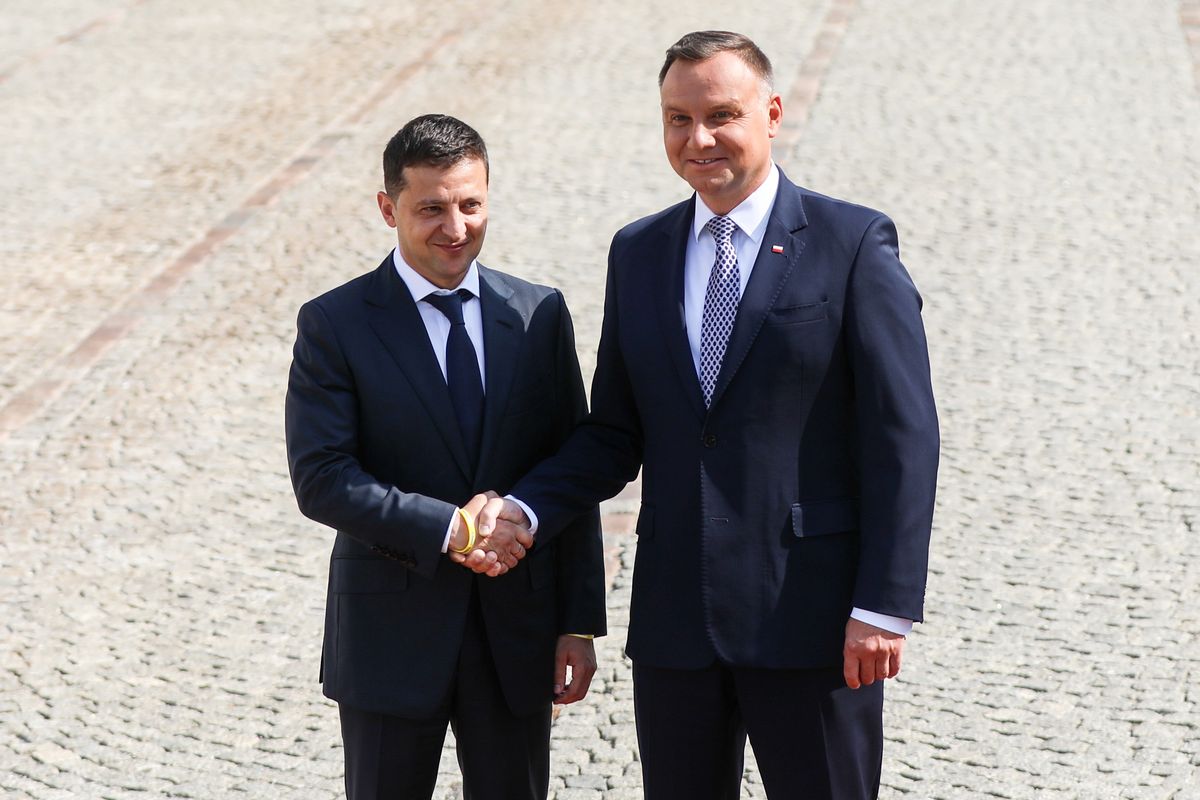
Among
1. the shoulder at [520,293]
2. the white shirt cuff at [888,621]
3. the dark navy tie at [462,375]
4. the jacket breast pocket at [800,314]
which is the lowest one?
the white shirt cuff at [888,621]

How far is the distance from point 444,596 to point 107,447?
14.9 ft

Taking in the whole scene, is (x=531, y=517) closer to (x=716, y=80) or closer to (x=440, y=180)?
(x=440, y=180)

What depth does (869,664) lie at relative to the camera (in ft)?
10.5

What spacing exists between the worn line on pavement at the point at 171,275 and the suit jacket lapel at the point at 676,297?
5313 mm

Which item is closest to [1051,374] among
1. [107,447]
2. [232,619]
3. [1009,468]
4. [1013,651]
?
[1009,468]

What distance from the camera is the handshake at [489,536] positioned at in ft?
10.8

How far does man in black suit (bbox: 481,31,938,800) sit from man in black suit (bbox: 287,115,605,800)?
0.16 metres

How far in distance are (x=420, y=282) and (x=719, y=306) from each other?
70 cm

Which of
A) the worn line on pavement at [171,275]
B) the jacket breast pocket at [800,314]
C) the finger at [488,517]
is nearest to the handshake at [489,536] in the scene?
the finger at [488,517]

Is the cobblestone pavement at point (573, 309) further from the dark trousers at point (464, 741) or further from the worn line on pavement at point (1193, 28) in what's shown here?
the dark trousers at point (464, 741)

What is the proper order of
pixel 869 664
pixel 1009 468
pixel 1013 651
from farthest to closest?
pixel 1009 468
pixel 1013 651
pixel 869 664

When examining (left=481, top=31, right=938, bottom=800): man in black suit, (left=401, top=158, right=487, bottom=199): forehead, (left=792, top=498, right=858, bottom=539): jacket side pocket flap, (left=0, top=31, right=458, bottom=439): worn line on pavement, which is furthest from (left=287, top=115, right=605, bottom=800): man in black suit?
(left=0, top=31, right=458, bottom=439): worn line on pavement

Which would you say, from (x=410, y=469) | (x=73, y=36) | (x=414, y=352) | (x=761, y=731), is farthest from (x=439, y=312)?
(x=73, y=36)

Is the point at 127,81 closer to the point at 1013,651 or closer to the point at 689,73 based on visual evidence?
the point at 1013,651
